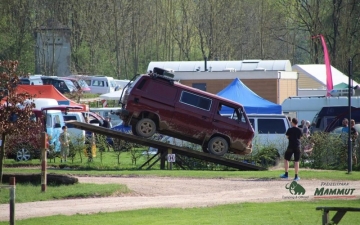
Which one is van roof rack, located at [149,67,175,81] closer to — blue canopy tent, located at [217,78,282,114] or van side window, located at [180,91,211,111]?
van side window, located at [180,91,211,111]

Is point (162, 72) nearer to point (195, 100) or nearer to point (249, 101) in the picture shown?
point (195, 100)

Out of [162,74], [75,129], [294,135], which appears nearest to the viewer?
[294,135]

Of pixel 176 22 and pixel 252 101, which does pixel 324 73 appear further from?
pixel 176 22

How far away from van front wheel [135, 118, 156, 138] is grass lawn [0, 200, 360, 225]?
1022 centimetres

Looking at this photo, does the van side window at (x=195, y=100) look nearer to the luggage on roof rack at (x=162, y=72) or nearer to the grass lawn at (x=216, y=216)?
the luggage on roof rack at (x=162, y=72)

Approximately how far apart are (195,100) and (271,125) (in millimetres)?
4862

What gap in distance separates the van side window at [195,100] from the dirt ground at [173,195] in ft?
14.9

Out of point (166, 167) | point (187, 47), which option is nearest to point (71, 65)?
point (187, 47)

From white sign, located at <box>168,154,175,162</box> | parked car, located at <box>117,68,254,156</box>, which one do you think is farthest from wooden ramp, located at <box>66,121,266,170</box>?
parked car, located at <box>117,68,254,156</box>

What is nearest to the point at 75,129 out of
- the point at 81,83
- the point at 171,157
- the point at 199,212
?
the point at 171,157

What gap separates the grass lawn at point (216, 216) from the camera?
1673 cm

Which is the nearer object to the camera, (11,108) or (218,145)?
(11,108)

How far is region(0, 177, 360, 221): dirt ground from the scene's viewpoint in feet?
62.0

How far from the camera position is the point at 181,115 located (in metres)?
29.5
